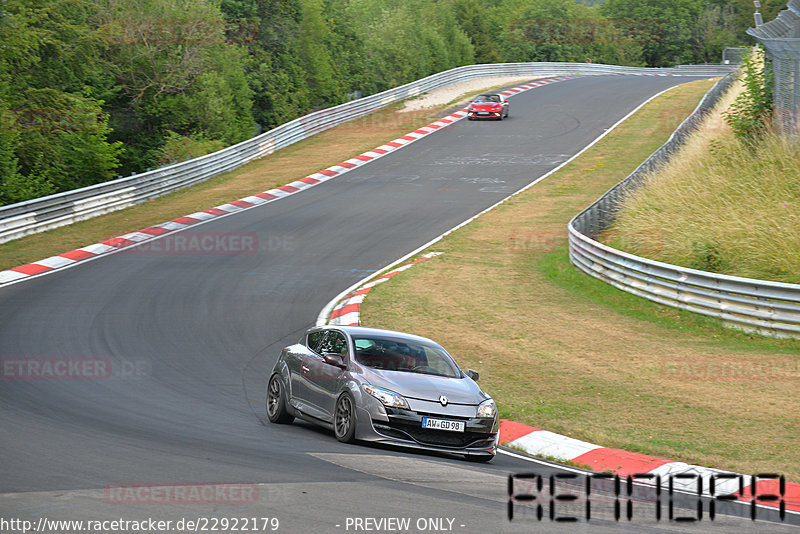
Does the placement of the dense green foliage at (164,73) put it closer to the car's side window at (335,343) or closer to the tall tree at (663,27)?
the car's side window at (335,343)

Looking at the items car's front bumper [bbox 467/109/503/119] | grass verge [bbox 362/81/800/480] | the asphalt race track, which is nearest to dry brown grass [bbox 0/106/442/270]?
the asphalt race track

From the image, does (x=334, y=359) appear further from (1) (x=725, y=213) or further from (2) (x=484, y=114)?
(2) (x=484, y=114)

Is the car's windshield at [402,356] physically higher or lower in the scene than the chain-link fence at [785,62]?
lower

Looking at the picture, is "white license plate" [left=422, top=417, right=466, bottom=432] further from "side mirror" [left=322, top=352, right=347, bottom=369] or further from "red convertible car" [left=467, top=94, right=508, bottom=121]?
"red convertible car" [left=467, top=94, right=508, bottom=121]

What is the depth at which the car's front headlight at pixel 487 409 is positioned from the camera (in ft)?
34.2

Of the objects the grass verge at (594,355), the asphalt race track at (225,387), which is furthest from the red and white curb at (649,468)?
the asphalt race track at (225,387)

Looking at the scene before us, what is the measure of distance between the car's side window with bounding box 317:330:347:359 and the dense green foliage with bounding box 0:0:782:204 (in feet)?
74.3

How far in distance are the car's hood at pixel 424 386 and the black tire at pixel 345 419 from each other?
343 millimetres

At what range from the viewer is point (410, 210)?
1208 inches

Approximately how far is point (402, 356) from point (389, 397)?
1.16 meters

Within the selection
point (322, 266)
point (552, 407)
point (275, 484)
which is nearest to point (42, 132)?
point (322, 266)

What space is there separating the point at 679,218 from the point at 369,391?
1370cm

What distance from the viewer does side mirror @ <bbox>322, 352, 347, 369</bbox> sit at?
1091 cm

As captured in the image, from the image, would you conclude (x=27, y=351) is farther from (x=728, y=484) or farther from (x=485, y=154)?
(x=485, y=154)
